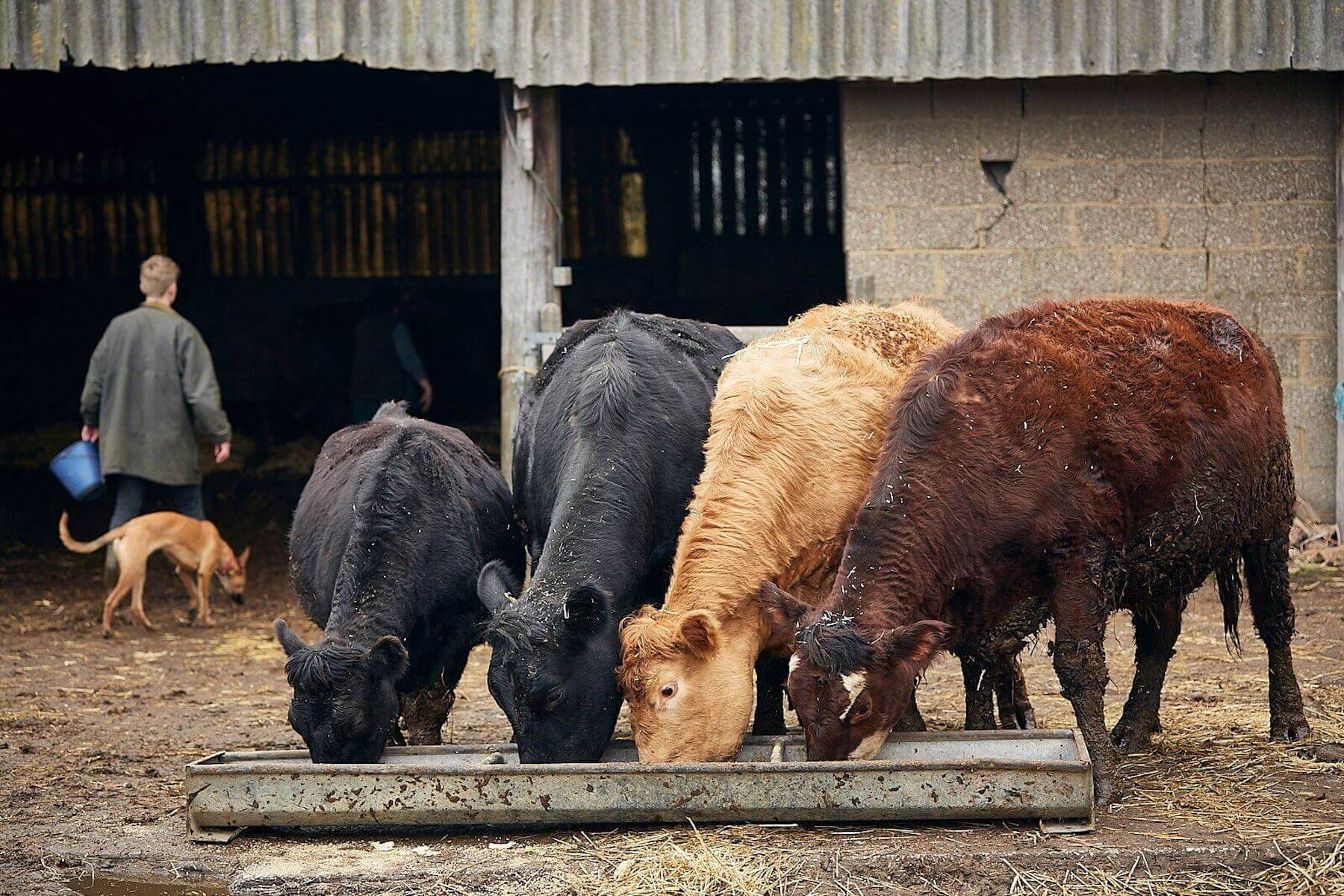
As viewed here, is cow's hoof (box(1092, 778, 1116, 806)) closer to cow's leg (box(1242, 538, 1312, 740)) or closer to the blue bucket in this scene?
cow's leg (box(1242, 538, 1312, 740))

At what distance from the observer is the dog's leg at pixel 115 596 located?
389 inches

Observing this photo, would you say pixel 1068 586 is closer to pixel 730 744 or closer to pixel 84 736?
pixel 730 744

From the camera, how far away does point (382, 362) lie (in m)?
13.6

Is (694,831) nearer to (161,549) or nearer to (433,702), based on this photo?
(433,702)

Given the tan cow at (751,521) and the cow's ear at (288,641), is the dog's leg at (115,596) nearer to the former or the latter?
the cow's ear at (288,641)

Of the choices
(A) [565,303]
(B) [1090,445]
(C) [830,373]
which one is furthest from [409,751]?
(A) [565,303]

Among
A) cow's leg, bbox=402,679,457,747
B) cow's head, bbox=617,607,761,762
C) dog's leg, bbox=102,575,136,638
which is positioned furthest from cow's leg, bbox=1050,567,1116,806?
dog's leg, bbox=102,575,136,638

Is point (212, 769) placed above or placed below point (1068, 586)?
below

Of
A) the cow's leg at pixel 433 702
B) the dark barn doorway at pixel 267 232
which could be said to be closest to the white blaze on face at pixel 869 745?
the cow's leg at pixel 433 702

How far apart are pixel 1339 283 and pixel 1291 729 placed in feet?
14.8

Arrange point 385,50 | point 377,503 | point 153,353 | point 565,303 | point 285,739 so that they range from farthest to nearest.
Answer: point 565,303 → point 153,353 → point 385,50 → point 285,739 → point 377,503

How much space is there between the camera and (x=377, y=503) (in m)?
6.11

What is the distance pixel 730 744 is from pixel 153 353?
663 centimetres

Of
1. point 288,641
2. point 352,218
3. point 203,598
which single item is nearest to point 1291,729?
point 288,641
